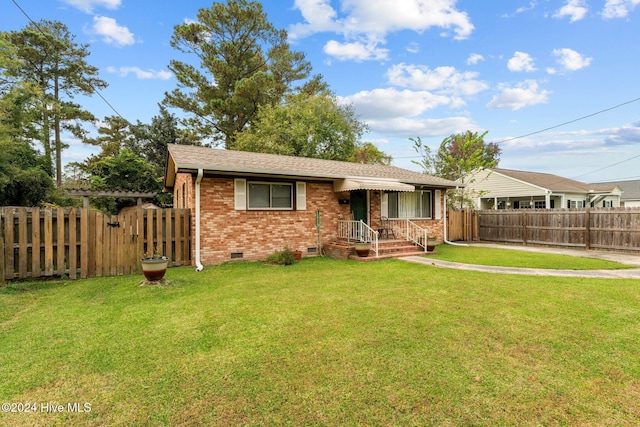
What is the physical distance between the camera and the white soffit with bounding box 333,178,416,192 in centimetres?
1098

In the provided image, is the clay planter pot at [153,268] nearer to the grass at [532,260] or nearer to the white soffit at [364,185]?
the white soffit at [364,185]

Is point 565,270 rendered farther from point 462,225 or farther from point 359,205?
point 462,225

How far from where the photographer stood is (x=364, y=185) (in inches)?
432

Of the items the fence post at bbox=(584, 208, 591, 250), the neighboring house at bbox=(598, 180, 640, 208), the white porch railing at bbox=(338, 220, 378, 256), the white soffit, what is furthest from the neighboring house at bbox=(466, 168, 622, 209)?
the white porch railing at bbox=(338, 220, 378, 256)

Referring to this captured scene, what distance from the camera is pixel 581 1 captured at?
40.2 feet

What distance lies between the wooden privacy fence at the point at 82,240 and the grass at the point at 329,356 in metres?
1.33

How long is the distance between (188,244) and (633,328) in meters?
9.96

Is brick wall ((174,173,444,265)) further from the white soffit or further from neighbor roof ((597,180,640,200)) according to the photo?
neighbor roof ((597,180,640,200))

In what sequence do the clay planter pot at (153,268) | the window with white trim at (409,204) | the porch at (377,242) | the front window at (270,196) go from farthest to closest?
the window with white trim at (409,204), the porch at (377,242), the front window at (270,196), the clay planter pot at (153,268)

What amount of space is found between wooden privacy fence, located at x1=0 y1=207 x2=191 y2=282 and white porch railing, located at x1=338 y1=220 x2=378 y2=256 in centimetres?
554

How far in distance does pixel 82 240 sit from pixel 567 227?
17.4 m

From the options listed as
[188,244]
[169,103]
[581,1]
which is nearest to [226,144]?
[169,103]

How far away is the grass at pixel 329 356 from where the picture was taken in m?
2.54

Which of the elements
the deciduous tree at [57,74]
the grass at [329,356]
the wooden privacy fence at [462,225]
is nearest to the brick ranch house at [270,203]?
the wooden privacy fence at [462,225]
